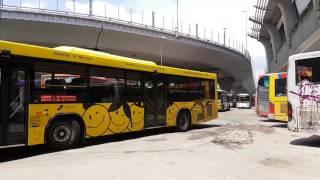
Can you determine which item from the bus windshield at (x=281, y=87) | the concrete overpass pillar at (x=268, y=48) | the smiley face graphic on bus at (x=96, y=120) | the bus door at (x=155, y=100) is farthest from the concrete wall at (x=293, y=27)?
the smiley face graphic on bus at (x=96, y=120)

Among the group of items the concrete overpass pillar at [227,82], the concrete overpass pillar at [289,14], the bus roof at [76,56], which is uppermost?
the concrete overpass pillar at [289,14]

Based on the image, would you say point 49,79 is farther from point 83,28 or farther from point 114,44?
point 114,44

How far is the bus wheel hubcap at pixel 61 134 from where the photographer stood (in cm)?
1048

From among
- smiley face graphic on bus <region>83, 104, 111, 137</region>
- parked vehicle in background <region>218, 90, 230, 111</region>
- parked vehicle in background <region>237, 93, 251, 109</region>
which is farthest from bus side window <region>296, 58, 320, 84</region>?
parked vehicle in background <region>237, 93, 251, 109</region>

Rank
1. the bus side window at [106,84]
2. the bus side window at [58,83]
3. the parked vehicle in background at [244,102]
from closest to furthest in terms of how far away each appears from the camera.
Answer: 1. the bus side window at [58,83]
2. the bus side window at [106,84]
3. the parked vehicle in background at [244,102]

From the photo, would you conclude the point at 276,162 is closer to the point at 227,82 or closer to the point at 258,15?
the point at 258,15

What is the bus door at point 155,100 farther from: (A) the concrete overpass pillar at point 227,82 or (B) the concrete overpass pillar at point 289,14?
(A) the concrete overpass pillar at point 227,82

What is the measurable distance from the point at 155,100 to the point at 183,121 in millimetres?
2548

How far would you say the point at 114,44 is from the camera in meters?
42.1

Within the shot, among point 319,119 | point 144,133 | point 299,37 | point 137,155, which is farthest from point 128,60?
point 299,37

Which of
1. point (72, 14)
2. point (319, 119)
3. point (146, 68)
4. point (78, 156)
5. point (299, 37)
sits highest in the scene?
point (72, 14)

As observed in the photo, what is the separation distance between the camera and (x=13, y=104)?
9.28m

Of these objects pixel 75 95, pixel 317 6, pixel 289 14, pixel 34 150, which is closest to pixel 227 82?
pixel 289 14

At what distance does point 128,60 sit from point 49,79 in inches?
146
